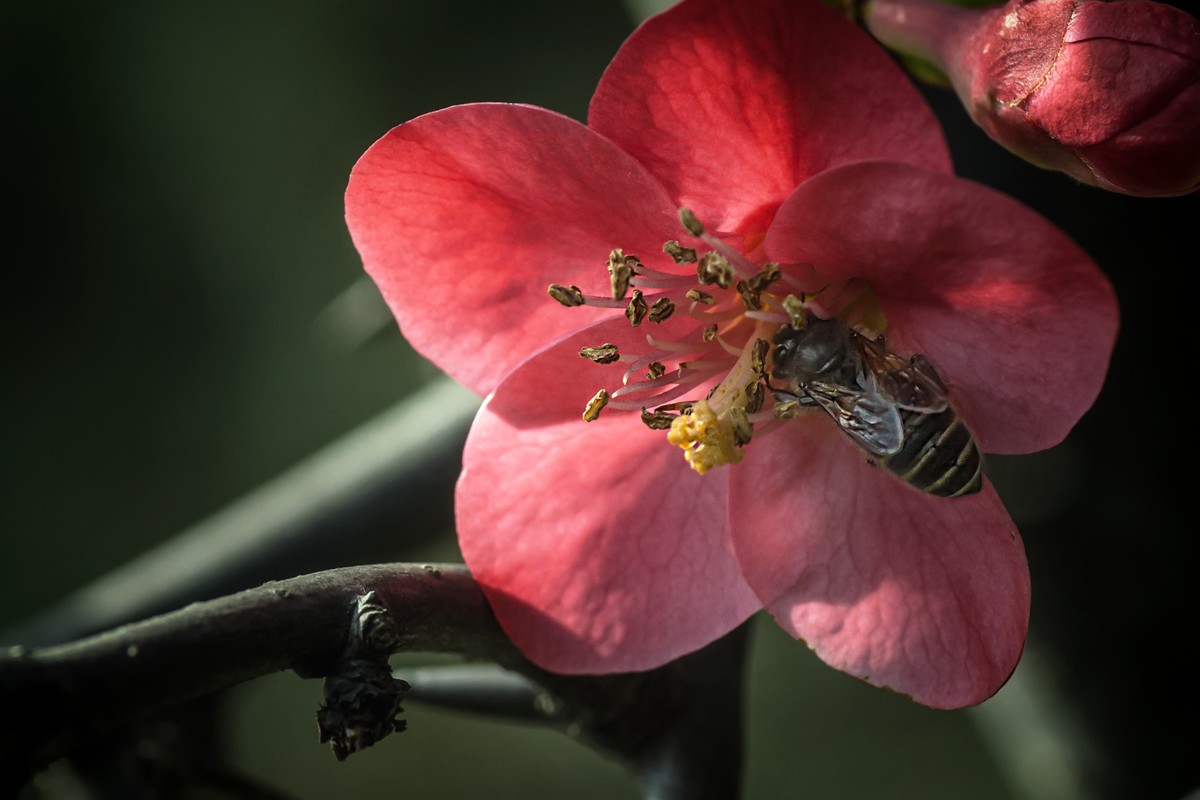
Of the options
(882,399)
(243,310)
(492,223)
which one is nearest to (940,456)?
(882,399)

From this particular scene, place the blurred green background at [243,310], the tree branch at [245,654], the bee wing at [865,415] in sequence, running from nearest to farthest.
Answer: the tree branch at [245,654]
the bee wing at [865,415]
the blurred green background at [243,310]

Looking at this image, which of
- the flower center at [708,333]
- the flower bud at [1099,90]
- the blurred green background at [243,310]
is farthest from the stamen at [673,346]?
the blurred green background at [243,310]

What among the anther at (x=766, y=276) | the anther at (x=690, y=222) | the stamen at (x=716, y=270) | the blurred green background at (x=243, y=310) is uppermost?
the anther at (x=690, y=222)

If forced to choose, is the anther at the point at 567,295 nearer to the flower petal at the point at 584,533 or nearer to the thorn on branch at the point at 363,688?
the flower petal at the point at 584,533

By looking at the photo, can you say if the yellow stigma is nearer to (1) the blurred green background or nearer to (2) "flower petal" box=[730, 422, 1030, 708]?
(2) "flower petal" box=[730, 422, 1030, 708]

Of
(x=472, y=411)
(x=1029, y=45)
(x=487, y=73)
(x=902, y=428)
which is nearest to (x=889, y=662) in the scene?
(x=902, y=428)

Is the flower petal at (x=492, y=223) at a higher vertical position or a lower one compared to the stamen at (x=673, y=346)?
higher

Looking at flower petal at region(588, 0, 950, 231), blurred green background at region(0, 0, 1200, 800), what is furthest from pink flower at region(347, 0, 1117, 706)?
blurred green background at region(0, 0, 1200, 800)
